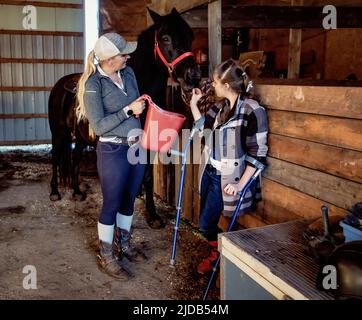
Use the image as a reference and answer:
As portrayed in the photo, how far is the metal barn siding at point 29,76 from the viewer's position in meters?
9.69

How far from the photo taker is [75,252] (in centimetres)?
370

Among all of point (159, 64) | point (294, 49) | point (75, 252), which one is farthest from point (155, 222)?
point (294, 49)

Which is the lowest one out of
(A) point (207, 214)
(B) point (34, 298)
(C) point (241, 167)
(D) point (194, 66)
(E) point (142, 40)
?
(B) point (34, 298)

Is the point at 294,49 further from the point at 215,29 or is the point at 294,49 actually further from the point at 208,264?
the point at 208,264

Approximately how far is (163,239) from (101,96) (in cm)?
177

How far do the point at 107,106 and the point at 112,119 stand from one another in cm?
15

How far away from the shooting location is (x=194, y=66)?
351cm

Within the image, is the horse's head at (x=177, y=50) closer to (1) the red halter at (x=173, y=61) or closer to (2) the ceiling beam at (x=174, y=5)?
(1) the red halter at (x=173, y=61)

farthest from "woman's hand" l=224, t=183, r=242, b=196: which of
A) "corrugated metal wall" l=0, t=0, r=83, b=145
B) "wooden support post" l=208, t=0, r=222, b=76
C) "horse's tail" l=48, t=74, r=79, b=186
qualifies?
"corrugated metal wall" l=0, t=0, r=83, b=145

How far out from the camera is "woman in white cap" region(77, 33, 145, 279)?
2.75m

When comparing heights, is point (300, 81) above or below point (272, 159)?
above
